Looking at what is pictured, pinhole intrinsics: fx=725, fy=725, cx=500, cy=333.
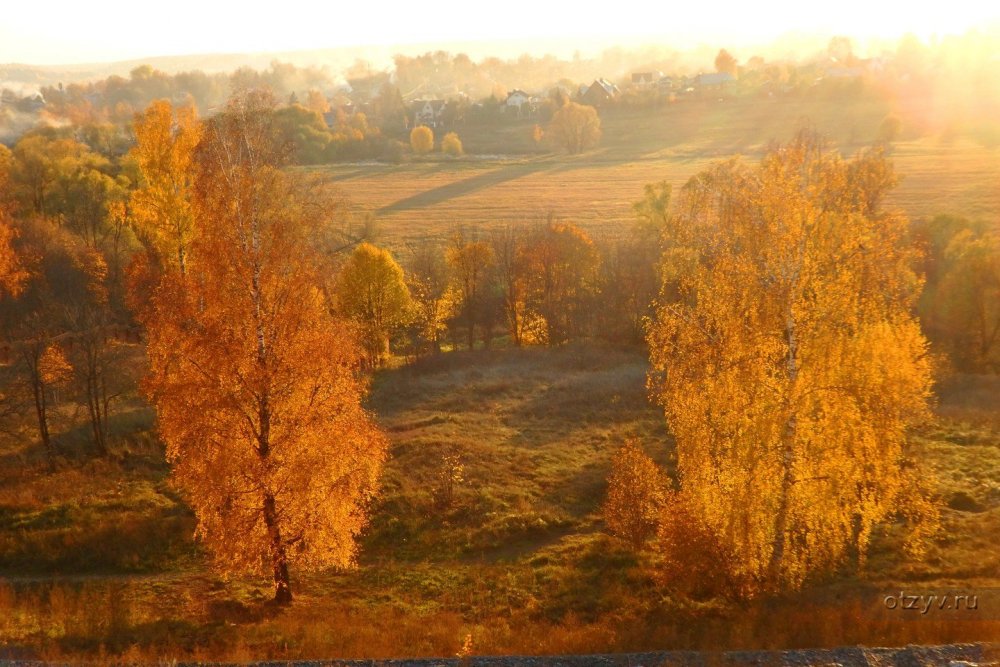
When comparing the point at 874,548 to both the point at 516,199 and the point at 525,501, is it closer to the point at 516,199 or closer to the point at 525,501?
the point at 525,501

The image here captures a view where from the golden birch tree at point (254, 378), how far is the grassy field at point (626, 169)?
169 feet

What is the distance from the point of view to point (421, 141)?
121062 mm

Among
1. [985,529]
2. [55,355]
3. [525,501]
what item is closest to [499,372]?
[525,501]

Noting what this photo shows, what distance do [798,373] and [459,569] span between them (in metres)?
10.6

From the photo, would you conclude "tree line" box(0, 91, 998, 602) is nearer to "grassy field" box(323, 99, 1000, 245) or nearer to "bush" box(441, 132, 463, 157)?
"grassy field" box(323, 99, 1000, 245)

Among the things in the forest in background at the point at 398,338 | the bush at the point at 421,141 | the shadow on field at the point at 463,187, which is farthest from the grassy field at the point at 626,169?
the forest in background at the point at 398,338

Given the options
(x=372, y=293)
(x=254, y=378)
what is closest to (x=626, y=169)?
(x=372, y=293)

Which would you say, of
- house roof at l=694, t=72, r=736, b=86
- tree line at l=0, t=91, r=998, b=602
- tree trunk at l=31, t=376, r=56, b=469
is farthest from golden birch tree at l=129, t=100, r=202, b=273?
house roof at l=694, t=72, r=736, b=86

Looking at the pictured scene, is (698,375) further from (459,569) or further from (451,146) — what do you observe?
(451,146)

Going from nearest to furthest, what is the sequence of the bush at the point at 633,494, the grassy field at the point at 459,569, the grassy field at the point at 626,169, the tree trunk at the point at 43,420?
the grassy field at the point at 459,569
the bush at the point at 633,494
the tree trunk at the point at 43,420
the grassy field at the point at 626,169

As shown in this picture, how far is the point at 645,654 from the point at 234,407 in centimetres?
911

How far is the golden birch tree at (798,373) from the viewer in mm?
13984

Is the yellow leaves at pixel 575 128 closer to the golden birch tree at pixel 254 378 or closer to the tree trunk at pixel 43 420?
the tree trunk at pixel 43 420

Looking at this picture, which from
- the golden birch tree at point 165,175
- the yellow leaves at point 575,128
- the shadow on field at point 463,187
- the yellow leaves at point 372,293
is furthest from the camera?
the yellow leaves at point 575,128
